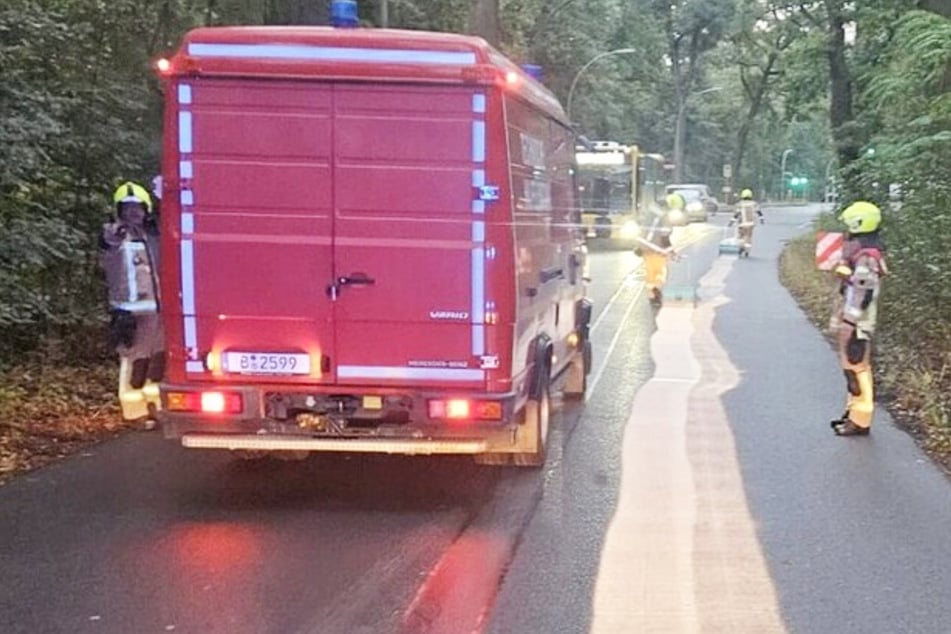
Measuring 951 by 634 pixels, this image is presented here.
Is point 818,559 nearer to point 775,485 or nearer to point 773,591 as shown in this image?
point 773,591

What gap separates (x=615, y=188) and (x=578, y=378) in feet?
44.5

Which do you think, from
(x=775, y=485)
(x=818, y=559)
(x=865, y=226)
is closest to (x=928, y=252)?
(x=865, y=226)

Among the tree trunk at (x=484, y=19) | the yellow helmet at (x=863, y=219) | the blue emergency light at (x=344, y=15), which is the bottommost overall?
the yellow helmet at (x=863, y=219)

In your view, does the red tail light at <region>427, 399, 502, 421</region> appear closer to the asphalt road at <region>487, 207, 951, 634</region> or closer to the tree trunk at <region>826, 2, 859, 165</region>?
the asphalt road at <region>487, 207, 951, 634</region>

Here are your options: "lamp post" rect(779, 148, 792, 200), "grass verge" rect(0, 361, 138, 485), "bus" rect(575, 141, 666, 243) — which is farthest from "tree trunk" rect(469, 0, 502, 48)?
"lamp post" rect(779, 148, 792, 200)

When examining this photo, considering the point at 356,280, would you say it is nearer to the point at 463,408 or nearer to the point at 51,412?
the point at 463,408

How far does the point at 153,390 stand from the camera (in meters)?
10.4

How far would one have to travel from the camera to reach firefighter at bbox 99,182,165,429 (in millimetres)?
9859

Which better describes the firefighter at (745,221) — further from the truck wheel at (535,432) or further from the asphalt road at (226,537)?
the asphalt road at (226,537)

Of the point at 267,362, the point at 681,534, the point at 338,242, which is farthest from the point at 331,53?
the point at 681,534

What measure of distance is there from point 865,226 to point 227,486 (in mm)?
5270

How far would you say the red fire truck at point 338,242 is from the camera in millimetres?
7539

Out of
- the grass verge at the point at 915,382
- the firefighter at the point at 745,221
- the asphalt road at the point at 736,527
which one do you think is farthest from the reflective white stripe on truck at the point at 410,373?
the firefighter at the point at 745,221

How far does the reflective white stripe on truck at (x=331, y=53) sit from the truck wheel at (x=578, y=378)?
4856 mm
